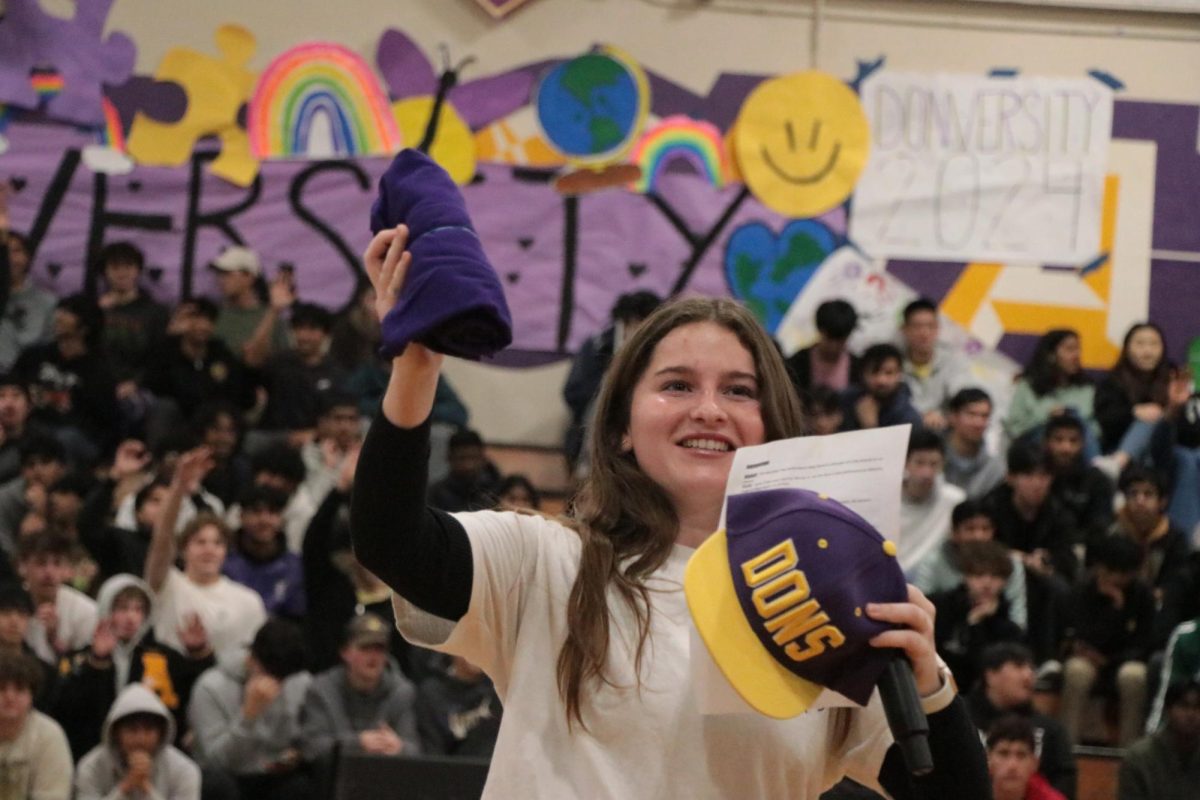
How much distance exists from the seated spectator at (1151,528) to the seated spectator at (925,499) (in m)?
0.79

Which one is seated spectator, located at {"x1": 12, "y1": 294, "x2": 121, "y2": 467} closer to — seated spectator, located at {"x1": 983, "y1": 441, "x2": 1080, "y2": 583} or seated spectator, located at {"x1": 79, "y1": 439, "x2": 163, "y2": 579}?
seated spectator, located at {"x1": 79, "y1": 439, "x2": 163, "y2": 579}

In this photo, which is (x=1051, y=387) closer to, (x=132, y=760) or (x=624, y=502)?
(x=132, y=760)

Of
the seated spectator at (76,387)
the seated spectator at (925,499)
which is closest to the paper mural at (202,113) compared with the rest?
the seated spectator at (76,387)

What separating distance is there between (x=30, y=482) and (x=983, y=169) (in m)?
5.63

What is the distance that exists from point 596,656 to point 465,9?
9.20 metres

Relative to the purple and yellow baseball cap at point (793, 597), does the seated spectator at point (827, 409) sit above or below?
below

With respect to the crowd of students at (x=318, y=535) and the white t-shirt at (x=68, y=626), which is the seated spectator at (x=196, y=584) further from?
the white t-shirt at (x=68, y=626)

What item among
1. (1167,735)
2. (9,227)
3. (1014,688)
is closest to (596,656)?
(1014,688)

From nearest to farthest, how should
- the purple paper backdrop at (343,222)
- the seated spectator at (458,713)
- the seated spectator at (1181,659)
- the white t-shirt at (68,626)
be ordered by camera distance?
the seated spectator at (458,713) → the white t-shirt at (68,626) → the seated spectator at (1181,659) → the purple paper backdrop at (343,222)

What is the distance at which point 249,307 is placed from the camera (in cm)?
1038

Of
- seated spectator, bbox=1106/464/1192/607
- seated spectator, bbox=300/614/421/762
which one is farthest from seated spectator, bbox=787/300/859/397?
seated spectator, bbox=300/614/421/762

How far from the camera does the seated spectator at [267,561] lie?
26.5 feet

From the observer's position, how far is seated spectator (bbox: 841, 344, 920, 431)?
9.37 metres

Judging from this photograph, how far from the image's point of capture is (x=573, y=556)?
8.14 ft
